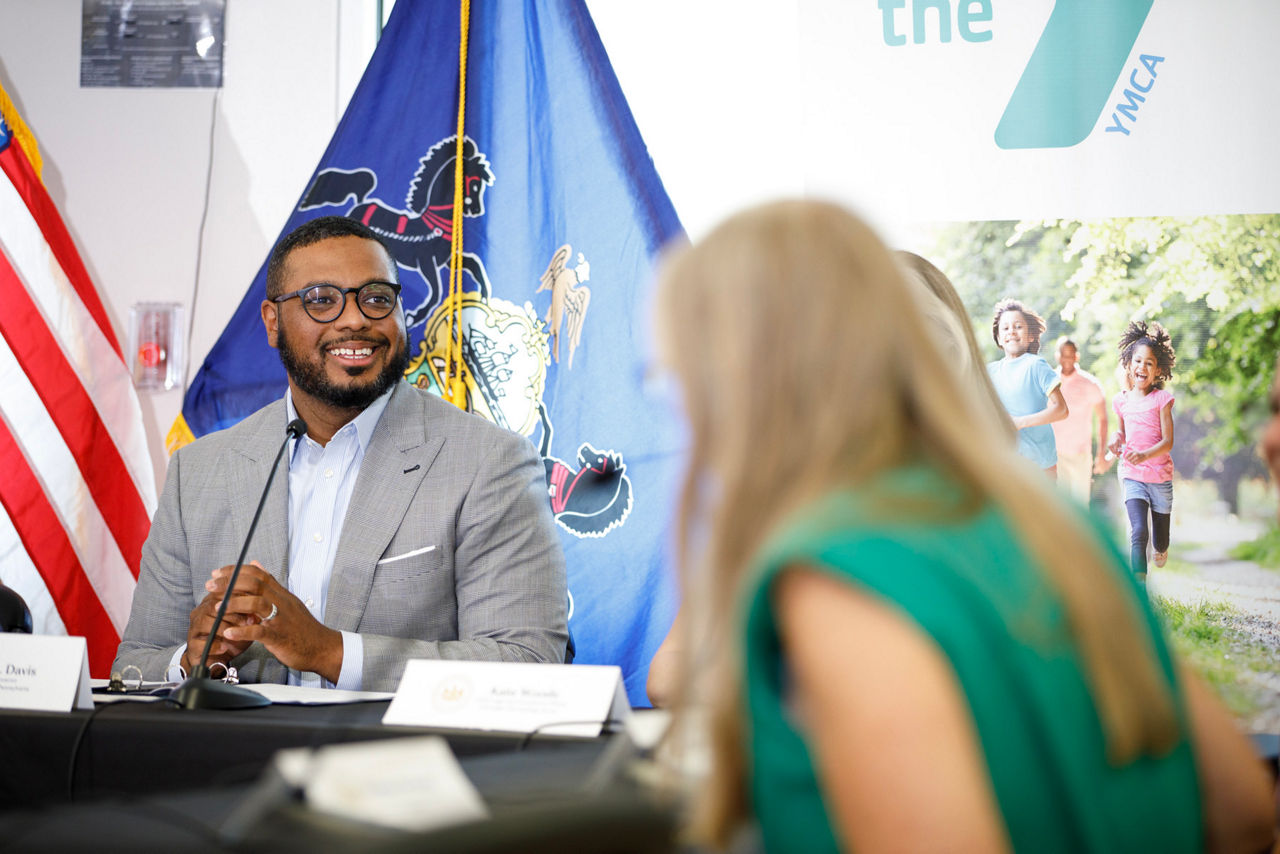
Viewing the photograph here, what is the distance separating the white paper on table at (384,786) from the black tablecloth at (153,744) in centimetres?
47

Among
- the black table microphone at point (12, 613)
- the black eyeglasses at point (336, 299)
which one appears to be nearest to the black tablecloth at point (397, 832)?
the black table microphone at point (12, 613)

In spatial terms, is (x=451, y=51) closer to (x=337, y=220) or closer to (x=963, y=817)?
(x=337, y=220)

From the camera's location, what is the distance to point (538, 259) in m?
3.08

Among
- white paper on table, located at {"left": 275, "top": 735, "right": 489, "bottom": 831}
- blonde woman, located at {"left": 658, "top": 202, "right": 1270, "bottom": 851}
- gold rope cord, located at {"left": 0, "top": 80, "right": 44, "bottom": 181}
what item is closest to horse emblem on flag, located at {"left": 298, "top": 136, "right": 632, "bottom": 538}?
gold rope cord, located at {"left": 0, "top": 80, "right": 44, "bottom": 181}

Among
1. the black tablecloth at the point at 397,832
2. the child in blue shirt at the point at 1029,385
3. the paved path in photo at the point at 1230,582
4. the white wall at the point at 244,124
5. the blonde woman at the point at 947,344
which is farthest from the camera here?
the white wall at the point at 244,124

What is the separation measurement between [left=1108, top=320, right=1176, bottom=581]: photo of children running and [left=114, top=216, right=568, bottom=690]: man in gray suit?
1.71 m

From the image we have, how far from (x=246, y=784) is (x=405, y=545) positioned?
903 millimetres

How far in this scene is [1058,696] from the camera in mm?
725

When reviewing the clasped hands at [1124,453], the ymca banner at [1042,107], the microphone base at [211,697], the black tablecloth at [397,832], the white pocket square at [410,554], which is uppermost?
the ymca banner at [1042,107]

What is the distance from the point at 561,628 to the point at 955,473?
64.3 inches

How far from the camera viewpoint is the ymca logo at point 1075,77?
3.13m

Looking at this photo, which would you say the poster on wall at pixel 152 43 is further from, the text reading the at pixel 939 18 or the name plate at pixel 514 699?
the name plate at pixel 514 699

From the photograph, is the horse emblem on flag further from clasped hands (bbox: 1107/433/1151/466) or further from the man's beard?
clasped hands (bbox: 1107/433/1151/466)

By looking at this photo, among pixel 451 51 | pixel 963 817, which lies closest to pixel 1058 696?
pixel 963 817
